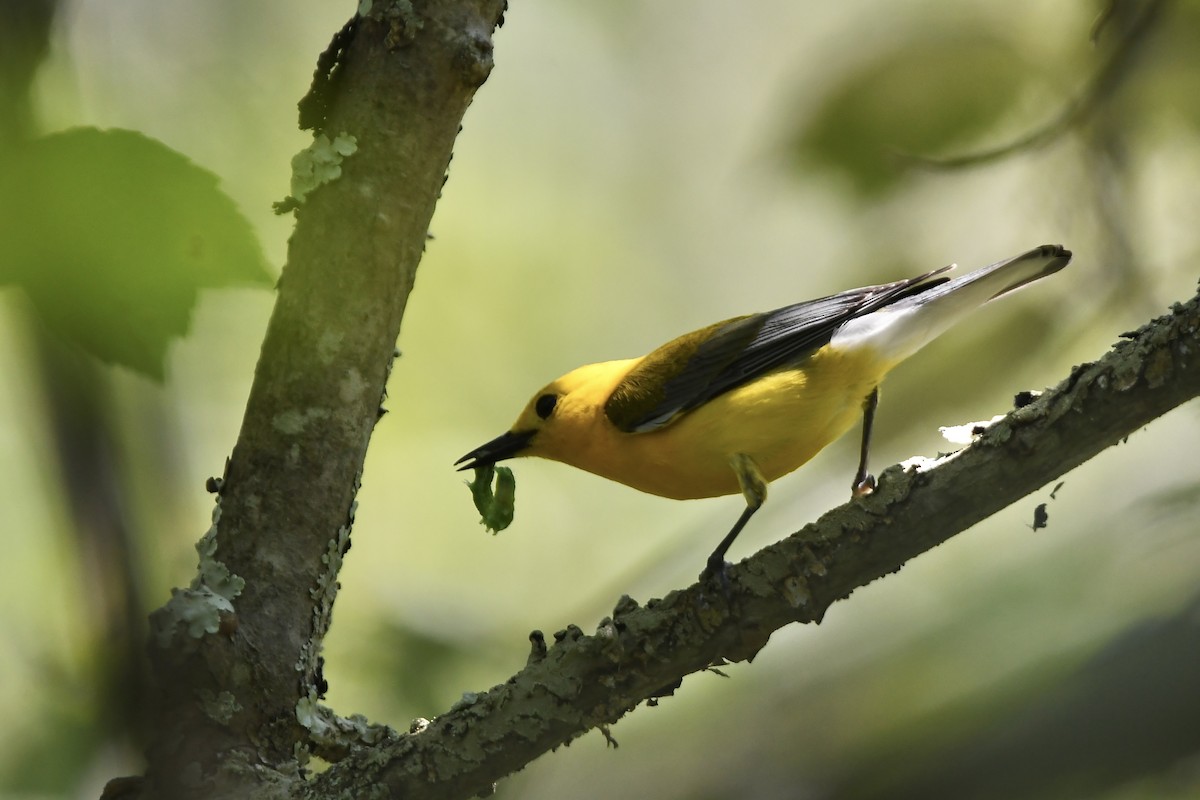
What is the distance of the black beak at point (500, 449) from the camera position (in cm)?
536

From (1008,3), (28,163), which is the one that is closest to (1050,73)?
(1008,3)

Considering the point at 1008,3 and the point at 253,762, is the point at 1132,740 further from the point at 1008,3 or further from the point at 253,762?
the point at 1008,3

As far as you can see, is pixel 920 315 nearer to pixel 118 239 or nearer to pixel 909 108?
pixel 909 108

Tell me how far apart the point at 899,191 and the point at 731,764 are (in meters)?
2.45

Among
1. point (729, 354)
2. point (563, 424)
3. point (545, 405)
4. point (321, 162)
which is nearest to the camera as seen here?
point (321, 162)

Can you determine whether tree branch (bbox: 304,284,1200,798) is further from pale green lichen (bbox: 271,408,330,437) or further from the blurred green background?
pale green lichen (bbox: 271,408,330,437)

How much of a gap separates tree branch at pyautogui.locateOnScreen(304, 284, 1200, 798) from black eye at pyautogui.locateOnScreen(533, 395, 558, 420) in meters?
2.34

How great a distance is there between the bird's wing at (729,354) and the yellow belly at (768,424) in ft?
0.26

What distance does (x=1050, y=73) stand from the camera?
15.8 ft

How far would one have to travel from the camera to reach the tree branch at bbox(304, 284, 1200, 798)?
9.09ft

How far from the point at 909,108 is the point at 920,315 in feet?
2.74

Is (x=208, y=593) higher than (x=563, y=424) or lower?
lower

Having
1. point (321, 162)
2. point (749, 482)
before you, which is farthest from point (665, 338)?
point (321, 162)

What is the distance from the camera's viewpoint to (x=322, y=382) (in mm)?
3297
